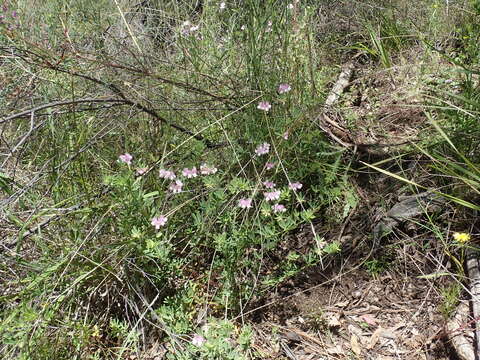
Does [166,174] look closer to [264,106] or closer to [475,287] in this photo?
[264,106]

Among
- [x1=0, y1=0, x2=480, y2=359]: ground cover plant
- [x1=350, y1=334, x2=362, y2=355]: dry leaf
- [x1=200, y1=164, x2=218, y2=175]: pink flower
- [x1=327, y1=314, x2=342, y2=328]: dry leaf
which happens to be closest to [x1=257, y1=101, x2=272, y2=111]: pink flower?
[x1=0, y1=0, x2=480, y2=359]: ground cover plant

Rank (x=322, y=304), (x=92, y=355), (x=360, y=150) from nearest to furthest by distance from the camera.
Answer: (x=92, y=355), (x=322, y=304), (x=360, y=150)

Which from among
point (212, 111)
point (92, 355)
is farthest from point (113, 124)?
point (92, 355)

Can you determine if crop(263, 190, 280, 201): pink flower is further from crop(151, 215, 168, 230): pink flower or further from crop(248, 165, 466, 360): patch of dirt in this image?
crop(151, 215, 168, 230): pink flower

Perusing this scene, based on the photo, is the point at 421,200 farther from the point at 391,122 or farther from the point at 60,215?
the point at 60,215

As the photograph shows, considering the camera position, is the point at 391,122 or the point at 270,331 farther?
the point at 391,122

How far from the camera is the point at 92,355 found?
1986 millimetres

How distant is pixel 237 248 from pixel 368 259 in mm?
655

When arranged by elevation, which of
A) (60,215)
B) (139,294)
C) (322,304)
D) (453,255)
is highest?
(60,215)

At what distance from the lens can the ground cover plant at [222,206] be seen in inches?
76.9

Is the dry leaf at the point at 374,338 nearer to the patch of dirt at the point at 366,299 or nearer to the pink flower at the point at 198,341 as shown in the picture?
the patch of dirt at the point at 366,299

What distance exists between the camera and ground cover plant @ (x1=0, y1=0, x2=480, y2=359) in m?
1.95

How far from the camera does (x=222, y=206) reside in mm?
2227

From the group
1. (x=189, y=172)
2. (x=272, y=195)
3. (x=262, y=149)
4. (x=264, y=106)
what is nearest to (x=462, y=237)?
(x=272, y=195)
